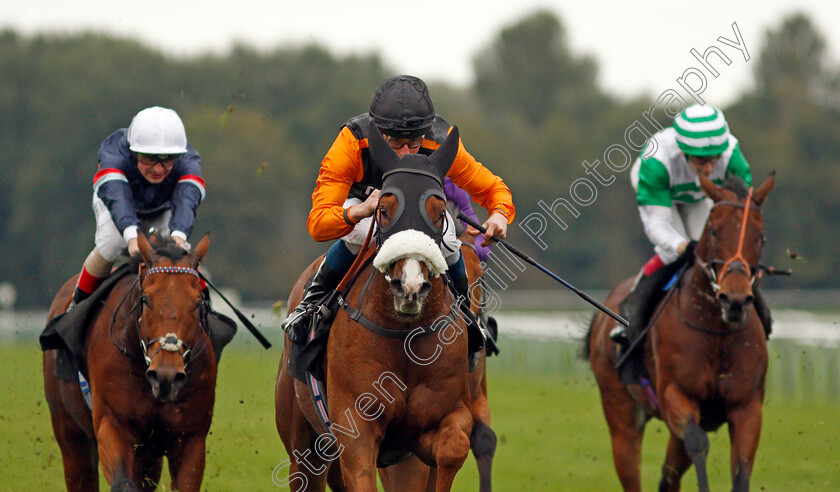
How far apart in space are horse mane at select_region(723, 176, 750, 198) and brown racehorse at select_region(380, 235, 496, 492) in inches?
69.1

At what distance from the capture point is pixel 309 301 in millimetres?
6266

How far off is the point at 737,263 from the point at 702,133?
117 centimetres

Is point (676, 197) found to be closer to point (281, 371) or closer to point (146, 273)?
point (281, 371)

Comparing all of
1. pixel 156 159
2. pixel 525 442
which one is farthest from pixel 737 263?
pixel 525 442

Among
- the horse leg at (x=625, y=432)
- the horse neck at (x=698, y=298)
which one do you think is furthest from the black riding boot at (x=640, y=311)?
the horse leg at (x=625, y=432)

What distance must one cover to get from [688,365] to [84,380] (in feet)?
12.7

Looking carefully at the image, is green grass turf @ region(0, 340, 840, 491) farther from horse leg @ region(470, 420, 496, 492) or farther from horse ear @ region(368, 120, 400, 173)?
horse ear @ region(368, 120, 400, 173)

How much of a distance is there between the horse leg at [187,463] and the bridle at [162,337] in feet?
1.68

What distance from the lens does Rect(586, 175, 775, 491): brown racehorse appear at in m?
7.18

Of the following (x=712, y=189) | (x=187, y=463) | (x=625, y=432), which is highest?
(x=712, y=189)

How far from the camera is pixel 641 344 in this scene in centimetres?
842

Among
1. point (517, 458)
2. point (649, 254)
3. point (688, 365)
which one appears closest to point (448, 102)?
point (649, 254)

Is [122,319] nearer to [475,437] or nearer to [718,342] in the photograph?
[475,437]

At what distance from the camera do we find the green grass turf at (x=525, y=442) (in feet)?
31.4
